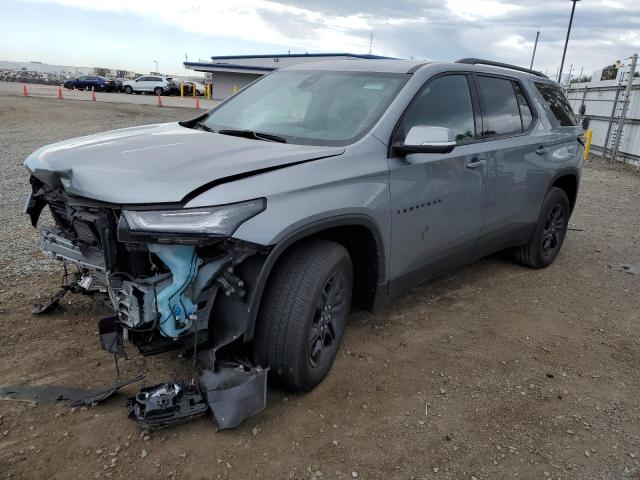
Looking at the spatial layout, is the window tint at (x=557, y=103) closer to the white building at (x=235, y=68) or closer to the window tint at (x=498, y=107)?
the window tint at (x=498, y=107)

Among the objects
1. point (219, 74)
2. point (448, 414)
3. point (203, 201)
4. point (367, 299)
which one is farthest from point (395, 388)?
point (219, 74)

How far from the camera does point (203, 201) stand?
97.2 inches

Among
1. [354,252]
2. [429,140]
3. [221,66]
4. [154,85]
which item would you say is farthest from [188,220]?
[221,66]

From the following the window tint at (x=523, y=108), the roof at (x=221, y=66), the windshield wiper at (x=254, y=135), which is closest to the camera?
the windshield wiper at (x=254, y=135)

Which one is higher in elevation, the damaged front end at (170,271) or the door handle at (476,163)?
the door handle at (476,163)

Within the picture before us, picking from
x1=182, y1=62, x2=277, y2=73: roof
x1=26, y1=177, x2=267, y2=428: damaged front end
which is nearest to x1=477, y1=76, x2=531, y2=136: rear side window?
x1=26, y1=177, x2=267, y2=428: damaged front end

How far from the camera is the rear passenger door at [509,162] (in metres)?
4.25

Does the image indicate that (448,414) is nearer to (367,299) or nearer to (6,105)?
(367,299)

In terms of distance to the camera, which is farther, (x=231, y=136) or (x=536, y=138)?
(x=536, y=138)

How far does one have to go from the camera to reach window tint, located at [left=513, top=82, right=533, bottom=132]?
4.76 meters

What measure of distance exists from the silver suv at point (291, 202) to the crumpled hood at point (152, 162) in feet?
0.03

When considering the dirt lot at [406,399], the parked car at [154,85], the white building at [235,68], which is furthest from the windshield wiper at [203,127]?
the parked car at [154,85]

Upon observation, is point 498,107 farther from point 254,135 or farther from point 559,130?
point 254,135

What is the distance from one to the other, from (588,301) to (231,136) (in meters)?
3.60
